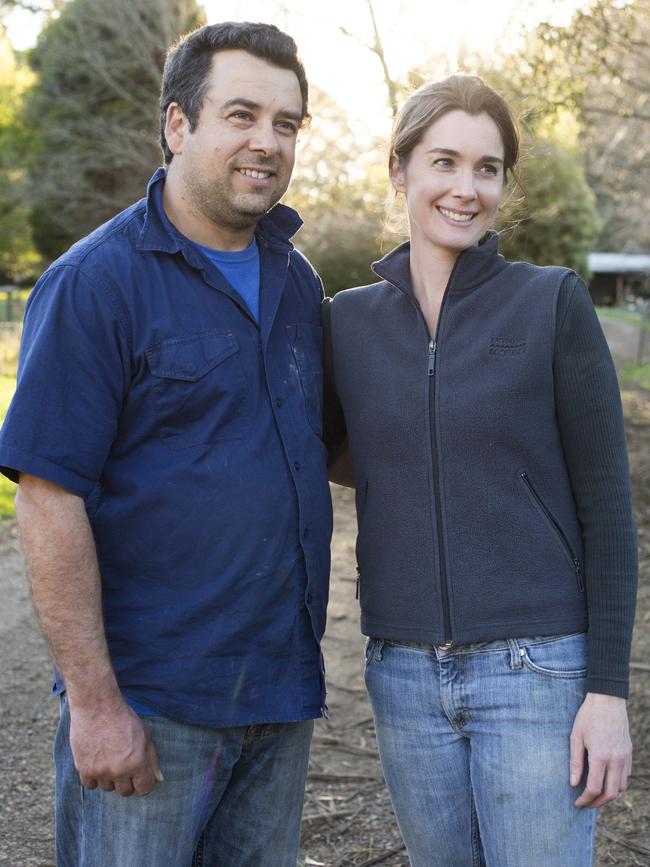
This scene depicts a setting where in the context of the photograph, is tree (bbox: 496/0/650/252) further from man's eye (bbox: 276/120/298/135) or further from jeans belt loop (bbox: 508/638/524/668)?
jeans belt loop (bbox: 508/638/524/668)

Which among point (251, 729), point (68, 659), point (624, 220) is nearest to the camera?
point (68, 659)

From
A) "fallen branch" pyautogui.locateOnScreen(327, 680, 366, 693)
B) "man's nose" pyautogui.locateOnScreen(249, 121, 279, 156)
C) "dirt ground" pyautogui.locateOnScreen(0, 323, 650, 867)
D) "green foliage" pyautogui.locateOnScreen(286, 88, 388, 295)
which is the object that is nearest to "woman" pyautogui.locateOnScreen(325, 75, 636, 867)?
"man's nose" pyautogui.locateOnScreen(249, 121, 279, 156)

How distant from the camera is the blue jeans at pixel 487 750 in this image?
7.64ft

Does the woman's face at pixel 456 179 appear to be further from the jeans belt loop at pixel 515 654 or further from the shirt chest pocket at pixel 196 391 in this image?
the jeans belt loop at pixel 515 654

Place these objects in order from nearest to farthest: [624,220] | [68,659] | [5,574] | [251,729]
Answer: [68,659] → [251,729] → [5,574] → [624,220]

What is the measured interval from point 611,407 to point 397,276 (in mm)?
673

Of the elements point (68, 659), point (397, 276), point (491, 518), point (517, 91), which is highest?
point (517, 91)

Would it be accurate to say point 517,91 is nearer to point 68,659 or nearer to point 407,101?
point 407,101

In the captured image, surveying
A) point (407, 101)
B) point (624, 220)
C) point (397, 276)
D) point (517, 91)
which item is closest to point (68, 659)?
point (397, 276)

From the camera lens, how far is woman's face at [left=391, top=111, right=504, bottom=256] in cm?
257

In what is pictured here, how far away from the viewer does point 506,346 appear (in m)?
2.44

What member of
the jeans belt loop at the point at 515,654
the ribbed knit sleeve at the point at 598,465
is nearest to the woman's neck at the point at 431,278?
the ribbed knit sleeve at the point at 598,465

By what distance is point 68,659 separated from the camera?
2.32 m

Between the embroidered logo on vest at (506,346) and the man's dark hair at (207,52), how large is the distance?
0.97 meters
